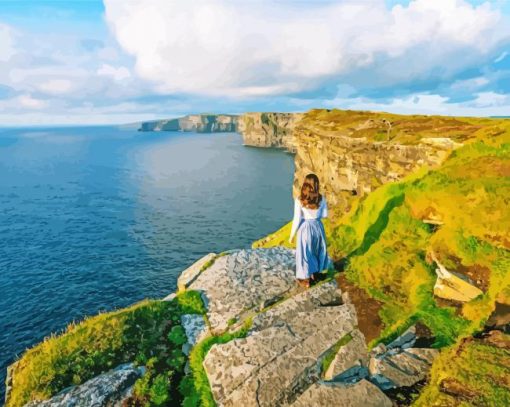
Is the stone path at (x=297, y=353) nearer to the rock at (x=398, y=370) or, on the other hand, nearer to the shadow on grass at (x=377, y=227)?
the rock at (x=398, y=370)

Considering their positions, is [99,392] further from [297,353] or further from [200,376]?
[297,353]

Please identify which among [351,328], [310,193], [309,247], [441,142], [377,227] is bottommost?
[351,328]

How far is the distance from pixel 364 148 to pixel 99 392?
37753 mm

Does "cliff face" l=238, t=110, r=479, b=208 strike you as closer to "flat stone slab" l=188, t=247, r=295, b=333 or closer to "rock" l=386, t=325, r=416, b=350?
"flat stone slab" l=188, t=247, r=295, b=333

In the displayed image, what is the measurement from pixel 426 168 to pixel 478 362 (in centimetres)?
963

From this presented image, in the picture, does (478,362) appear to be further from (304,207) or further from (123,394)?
(123,394)

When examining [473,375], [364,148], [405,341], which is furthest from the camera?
[364,148]

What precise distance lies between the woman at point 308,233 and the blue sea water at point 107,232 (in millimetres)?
25709

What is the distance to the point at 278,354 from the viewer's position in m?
8.19

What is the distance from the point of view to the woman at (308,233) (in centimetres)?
1123

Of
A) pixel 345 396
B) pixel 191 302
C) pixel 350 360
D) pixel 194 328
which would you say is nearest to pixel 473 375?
pixel 345 396

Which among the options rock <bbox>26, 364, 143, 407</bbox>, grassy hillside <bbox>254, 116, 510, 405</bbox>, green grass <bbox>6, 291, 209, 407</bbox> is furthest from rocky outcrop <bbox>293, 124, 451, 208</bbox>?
rock <bbox>26, 364, 143, 407</bbox>

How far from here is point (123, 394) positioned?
815 cm

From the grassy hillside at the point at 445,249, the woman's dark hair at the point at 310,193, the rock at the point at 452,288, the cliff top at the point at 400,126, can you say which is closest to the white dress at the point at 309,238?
the woman's dark hair at the point at 310,193
